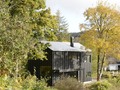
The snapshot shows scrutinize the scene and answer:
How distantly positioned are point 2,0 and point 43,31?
558 inches

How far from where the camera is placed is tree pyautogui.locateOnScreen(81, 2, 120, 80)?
165ft

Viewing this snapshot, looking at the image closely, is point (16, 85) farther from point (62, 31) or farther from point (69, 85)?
point (62, 31)

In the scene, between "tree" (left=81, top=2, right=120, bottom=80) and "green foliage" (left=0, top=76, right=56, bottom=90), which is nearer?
"green foliage" (left=0, top=76, right=56, bottom=90)

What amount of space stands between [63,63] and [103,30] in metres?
8.40

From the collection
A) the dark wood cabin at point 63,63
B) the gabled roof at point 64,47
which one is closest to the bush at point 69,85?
the dark wood cabin at point 63,63

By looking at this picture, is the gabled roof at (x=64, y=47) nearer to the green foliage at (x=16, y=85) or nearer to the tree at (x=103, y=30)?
the tree at (x=103, y=30)

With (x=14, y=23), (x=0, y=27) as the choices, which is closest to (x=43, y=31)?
(x=14, y=23)

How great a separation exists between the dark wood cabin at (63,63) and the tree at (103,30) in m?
3.13

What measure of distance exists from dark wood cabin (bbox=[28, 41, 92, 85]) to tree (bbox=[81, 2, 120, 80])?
3.13 meters

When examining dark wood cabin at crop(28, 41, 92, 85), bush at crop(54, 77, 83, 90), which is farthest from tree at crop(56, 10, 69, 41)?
bush at crop(54, 77, 83, 90)

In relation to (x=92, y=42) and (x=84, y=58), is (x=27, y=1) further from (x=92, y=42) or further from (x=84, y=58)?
(x=84, y=58)

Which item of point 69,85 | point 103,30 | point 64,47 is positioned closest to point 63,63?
point 64,47

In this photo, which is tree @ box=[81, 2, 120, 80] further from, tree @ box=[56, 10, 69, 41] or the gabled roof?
tree @ box=[56, 10, 69, 41]

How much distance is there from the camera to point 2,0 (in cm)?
2067
